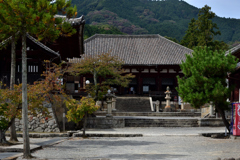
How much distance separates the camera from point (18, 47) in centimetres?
2084

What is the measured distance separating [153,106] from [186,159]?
90.6 feet

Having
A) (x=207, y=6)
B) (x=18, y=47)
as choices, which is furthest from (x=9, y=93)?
(x=207, y=6)

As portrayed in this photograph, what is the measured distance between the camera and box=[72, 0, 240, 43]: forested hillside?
382 feet

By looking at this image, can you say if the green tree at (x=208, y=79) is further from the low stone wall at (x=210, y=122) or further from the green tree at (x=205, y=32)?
the green tree at (x=205, y=32)

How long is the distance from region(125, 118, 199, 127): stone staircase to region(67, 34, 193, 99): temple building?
51.8 ft

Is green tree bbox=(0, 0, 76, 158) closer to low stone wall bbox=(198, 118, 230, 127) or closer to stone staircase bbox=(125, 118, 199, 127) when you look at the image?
stone staircase bbox=(125, 118, 199, 127)

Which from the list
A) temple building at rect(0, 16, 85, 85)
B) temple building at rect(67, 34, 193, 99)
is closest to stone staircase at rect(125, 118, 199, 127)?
temple building at rect(0, 16, 85, 85)

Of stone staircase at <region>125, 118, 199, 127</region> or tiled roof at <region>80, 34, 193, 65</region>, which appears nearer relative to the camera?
stone staircase at <region>125, 118, 199, 127</region>

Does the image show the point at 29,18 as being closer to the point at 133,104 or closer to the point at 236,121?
the point at 236,121

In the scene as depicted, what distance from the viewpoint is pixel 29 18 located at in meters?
11.5

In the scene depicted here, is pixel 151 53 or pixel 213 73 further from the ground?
pixel 151 53

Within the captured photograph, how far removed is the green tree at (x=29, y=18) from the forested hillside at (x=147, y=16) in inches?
3829

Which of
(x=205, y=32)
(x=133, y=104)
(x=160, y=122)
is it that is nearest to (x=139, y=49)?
(x=133, y=104)

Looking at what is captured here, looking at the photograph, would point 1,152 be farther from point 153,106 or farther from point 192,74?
Result: point 153,106
